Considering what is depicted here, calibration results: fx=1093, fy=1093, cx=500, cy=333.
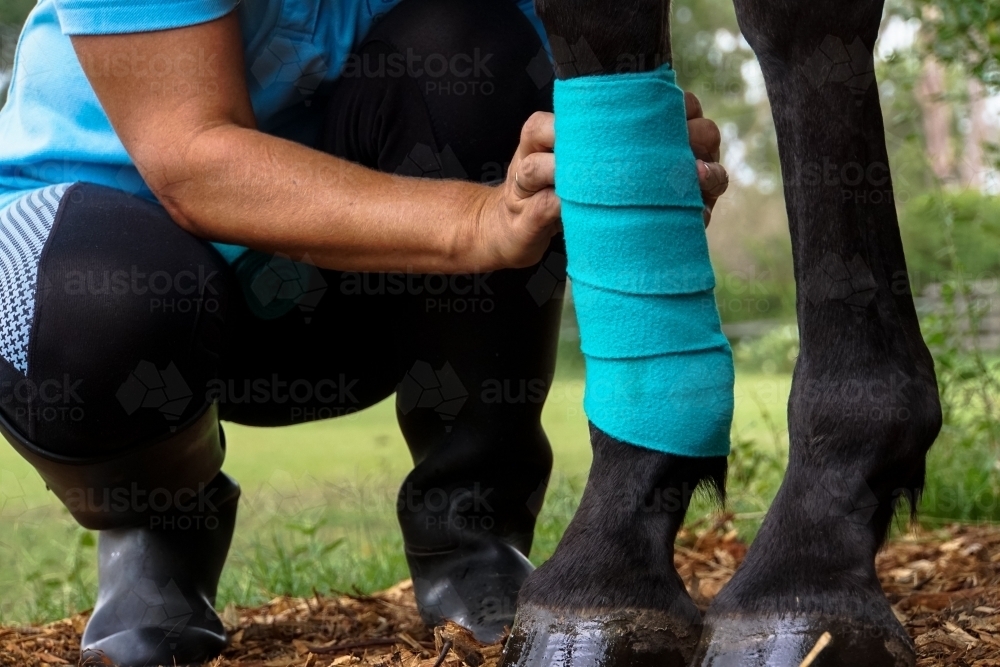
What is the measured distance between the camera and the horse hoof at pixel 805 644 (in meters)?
0.74

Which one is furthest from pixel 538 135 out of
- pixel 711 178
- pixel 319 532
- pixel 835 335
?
pixel 319 532

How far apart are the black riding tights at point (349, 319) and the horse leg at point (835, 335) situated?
533 mm

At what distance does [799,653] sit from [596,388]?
25 centimetres

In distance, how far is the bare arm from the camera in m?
1.03

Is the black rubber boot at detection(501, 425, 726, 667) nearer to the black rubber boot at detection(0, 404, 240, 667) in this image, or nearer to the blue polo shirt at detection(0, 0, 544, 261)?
the black rubber boot at detection(0, 404, 240, 667)

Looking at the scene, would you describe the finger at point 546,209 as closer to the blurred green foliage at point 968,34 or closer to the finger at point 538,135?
the finger at point 538,135

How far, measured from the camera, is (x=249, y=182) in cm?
109

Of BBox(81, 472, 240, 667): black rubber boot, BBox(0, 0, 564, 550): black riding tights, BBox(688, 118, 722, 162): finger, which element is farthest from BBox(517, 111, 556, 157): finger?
BBox(81, 472, 240, 667): black rubber boot

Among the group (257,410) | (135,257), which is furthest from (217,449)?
(135,257)

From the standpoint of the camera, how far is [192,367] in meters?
1.18

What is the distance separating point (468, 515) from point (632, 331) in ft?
1.91

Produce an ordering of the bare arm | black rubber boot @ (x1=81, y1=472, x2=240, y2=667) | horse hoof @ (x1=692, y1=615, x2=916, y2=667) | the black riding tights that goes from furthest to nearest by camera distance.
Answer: black rubber boot @ (x1=81, y1=472, x2=240, y2=667)
the black riding tights
the bare arm
horse hoof @ (x1=692, y1=615, x2=916, y2=667)

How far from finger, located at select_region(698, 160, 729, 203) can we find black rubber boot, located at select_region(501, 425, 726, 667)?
23 centimetres

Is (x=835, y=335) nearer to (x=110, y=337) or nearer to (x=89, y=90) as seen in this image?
(x=110, y=337)
